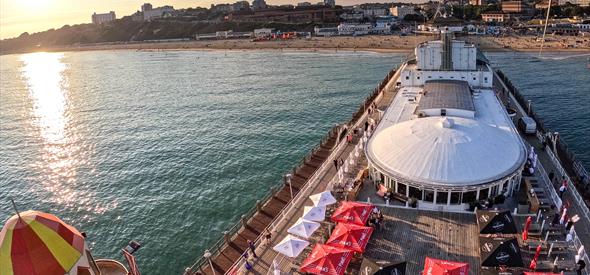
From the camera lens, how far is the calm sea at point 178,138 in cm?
4625

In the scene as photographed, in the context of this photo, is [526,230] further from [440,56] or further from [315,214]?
[440,56]

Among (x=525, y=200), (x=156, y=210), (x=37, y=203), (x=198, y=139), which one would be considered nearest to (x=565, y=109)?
(x=525, y=200)

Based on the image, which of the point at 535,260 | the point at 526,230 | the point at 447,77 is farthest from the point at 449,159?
the point at 447,77

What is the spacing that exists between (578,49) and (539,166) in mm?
132673

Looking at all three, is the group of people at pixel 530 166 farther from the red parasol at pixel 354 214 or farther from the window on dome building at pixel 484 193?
the red parasol at pixel 354 214

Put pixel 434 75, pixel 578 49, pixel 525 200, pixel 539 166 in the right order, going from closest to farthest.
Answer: pixel 525 200, pixel 539 166, pixel 434 75, pixel 578 49

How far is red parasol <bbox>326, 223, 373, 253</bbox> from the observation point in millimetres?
25812

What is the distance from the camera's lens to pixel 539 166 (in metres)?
36.1

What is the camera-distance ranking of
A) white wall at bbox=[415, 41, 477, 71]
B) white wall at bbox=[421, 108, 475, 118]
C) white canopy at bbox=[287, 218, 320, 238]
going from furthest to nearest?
1. white wall at bbox=[415, 41, 477, 71]
2. white wall at bbox=[421, 108, 475, 118]
3. white canopy at bbox=[287, 218, 320, 238]

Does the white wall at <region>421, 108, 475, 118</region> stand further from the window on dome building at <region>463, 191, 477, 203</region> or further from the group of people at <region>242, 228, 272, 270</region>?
the group of people at <region>242, 228, 272, 270</region>

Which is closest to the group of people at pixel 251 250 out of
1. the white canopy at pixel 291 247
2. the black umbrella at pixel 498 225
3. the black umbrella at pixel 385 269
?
the white canopy at pixel 291 247

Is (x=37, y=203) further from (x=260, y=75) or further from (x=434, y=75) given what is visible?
(x=260, y=75)

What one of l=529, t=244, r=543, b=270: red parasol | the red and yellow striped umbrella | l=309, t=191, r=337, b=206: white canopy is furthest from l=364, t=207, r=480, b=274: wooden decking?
the red and yellow striped umbrella

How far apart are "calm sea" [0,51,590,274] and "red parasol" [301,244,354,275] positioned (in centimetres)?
1818
